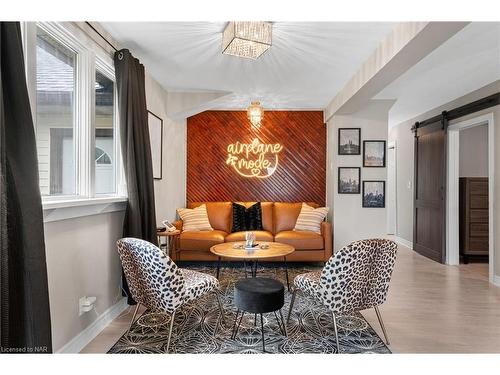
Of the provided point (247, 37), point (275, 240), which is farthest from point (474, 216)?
→ point (247, 37)

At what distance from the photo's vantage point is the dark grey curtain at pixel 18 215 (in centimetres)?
144

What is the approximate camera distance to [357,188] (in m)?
4.84

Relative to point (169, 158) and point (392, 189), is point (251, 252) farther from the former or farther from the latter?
point (392, 189)

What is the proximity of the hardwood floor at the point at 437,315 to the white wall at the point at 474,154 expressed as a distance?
1.75 meters

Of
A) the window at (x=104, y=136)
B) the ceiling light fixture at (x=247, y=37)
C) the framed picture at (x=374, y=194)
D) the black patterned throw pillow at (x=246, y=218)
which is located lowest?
the black patterned throw pillow at (x=246, y=218)

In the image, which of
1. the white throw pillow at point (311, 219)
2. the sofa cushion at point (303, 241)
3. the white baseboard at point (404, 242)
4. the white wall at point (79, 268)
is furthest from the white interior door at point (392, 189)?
the white wall at point (79, 268)

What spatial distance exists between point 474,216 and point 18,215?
5733 millimetres

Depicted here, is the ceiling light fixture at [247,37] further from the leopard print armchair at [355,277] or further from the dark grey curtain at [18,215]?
the leopard print armchair at [355,277]

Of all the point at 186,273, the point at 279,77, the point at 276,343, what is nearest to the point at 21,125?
the point at 186,273

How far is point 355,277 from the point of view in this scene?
212cm

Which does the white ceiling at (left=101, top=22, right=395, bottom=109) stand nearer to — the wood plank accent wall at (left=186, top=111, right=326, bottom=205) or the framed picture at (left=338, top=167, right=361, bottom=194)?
the wood plank accent wall at (left=186, top=111, right=326, bottom=205)

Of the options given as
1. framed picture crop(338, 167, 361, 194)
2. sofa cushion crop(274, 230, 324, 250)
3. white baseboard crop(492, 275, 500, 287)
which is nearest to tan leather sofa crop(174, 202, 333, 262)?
sofa cushion crop(274, 230, 324, 250)

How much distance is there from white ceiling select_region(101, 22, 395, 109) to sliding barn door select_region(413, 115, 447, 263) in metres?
2.01

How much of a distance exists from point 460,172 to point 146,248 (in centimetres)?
530
